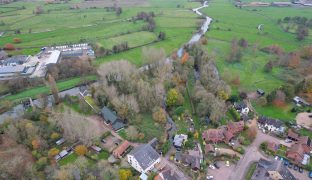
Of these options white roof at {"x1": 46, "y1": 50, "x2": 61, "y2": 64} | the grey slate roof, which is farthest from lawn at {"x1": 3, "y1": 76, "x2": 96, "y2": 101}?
the grey slate roof

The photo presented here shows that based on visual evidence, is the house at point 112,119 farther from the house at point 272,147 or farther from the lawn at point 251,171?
the house at point 272,147

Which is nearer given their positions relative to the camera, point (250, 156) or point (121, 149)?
point (250, 156)

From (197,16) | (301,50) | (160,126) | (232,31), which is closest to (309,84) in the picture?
(301,50)

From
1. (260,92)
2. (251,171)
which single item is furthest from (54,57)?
(251,171)

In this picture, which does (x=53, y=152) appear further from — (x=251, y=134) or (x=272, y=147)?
(x=272, y=147)

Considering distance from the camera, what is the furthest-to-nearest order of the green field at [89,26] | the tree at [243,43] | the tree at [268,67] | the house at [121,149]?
the green field at [89,26] < the tree at [243,43] < the tree at [268,67] < the house at [121,149]

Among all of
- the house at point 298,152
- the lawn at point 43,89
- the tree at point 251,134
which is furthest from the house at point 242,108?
the lawn at point 43,89
